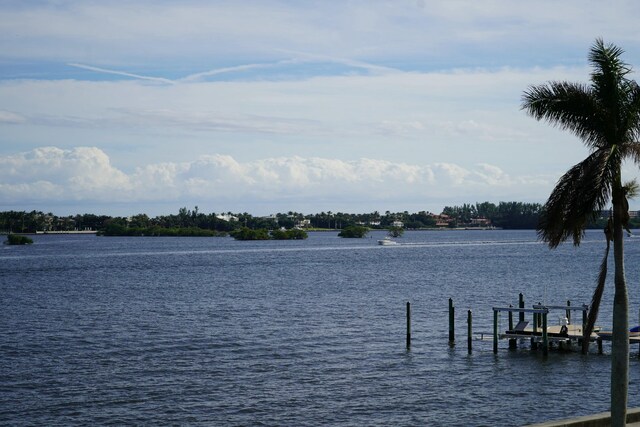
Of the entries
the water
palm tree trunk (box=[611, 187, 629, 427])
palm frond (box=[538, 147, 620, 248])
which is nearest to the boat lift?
the water

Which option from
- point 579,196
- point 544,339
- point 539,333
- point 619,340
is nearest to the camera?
point 579,196

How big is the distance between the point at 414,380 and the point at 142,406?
1348cm

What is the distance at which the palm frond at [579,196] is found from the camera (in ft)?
66.3

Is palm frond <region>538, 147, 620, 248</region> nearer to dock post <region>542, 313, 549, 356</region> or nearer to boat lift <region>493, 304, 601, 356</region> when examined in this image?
dock post <region>542, 313, 549, 356</region>

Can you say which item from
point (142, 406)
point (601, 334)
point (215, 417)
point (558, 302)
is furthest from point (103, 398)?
point (558, 302)

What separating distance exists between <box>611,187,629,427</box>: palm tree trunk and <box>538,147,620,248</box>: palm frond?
1.72ft

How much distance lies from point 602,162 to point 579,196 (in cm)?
98

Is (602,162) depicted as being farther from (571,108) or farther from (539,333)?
(539,333)

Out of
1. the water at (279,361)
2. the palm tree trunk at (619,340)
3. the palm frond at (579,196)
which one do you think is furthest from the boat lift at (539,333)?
the palm frond at (579,196)

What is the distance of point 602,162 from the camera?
20.3m

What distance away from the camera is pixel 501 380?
4275 cm

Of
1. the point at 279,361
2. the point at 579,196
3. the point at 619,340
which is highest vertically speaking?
the point at 579,196

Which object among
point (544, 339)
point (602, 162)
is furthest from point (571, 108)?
point (544, 339)

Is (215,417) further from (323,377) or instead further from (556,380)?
(556,380)
